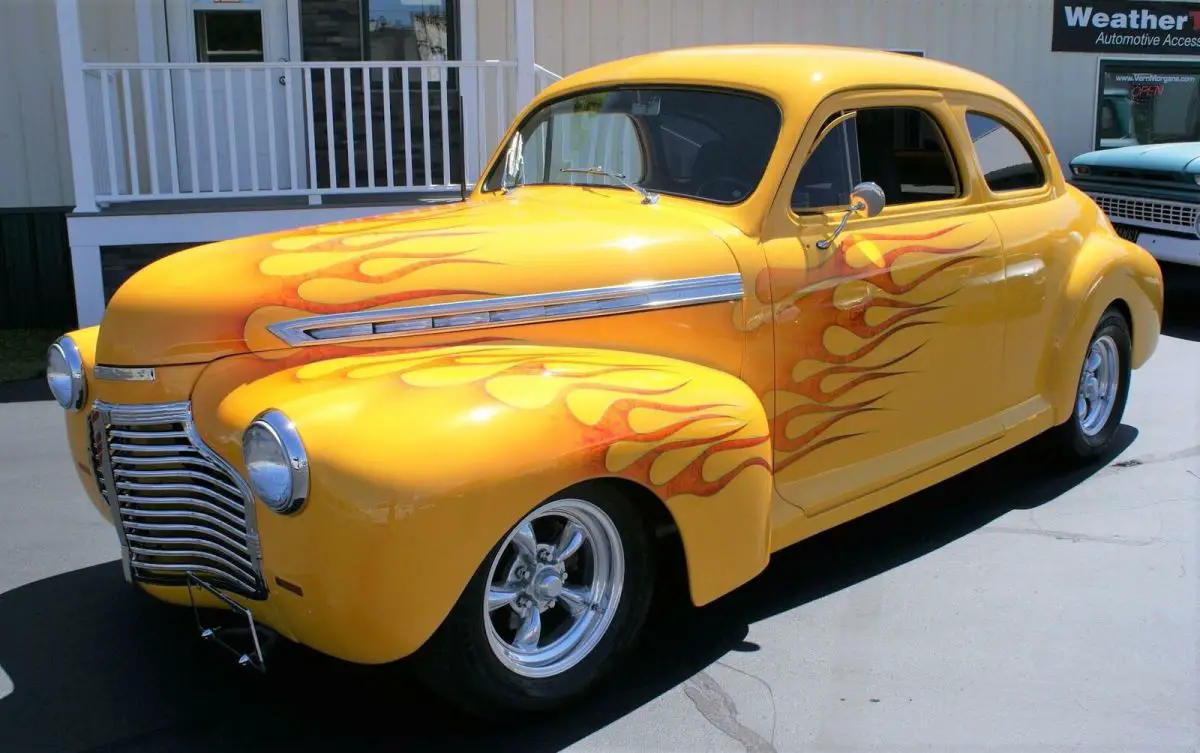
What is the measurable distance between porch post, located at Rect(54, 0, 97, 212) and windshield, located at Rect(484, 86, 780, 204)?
448 centimetres

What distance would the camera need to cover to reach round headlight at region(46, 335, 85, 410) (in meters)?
3.48

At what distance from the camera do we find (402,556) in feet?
8.42

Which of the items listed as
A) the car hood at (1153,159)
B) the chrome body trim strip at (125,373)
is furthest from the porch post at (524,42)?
the chrome body trim strip at (125,373)

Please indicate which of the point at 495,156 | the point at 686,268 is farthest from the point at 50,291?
the point at 686,268

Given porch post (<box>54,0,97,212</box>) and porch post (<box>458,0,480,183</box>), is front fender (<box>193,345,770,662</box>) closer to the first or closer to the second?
porch post (<box>54,0,97,212</box>)

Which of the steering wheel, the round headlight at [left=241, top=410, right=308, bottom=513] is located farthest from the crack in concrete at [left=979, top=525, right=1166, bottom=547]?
the round headlight at [left=241, top=410, right=308, bottom=513]

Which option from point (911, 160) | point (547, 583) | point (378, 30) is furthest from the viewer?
point (378, 30)

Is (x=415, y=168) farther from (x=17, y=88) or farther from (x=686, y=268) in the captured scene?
(x=686, y=268)

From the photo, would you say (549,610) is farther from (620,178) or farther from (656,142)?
(656,142)

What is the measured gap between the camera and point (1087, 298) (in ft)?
15.8

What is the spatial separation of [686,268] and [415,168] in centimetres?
666

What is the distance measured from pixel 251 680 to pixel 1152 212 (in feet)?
26.1

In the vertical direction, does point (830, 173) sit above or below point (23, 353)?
above

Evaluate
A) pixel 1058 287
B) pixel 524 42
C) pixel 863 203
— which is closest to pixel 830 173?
pixel 863 203
